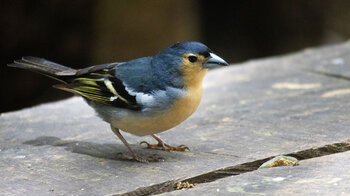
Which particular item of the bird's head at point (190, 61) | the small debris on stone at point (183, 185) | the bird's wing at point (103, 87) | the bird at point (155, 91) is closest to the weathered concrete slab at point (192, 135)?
the small debris on stone at point (183, 185)

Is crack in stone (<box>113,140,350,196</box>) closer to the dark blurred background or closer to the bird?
the bird

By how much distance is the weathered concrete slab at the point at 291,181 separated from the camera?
3.08 metres

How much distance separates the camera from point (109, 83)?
4.11m

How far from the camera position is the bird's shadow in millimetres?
3990

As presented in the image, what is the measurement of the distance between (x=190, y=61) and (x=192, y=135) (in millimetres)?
694

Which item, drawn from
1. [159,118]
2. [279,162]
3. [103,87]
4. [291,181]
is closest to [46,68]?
[103,87]

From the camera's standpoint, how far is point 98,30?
849 cm

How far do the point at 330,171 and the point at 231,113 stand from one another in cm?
156

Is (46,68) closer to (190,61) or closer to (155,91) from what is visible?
(155,91)

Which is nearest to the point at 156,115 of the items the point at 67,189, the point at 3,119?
the point at 67,189

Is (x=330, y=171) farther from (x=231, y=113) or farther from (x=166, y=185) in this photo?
(x=231, y=113)

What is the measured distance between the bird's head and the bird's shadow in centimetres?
55

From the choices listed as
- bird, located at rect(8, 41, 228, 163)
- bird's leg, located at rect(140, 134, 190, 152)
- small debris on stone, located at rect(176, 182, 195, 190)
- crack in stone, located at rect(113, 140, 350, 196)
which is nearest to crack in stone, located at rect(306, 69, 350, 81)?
crack in stone, located at rect(113, 140, 350, 196)

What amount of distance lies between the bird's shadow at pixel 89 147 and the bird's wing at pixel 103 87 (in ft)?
1.07
